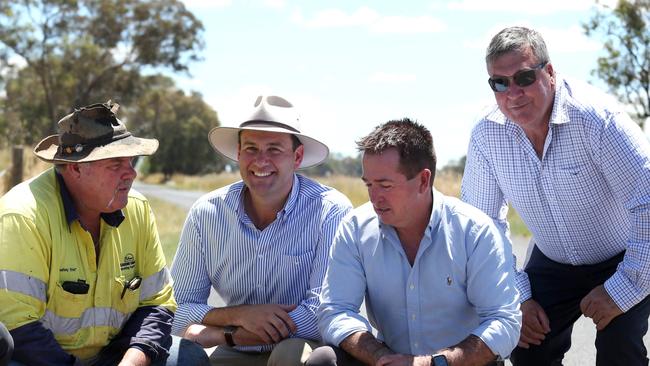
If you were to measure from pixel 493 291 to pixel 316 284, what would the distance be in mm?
1098

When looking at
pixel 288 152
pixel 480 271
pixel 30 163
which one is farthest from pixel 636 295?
pixel 30 163

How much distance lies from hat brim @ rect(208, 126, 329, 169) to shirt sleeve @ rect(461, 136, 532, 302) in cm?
87

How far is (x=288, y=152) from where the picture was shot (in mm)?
4902

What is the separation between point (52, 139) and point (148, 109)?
4530 centimetres

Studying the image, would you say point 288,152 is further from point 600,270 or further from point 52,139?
point 600,270

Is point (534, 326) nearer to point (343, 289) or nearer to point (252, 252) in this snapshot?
point (343, 289)

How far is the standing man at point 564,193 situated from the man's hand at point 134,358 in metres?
2.14

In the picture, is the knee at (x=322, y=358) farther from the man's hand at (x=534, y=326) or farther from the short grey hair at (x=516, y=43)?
the short grey hair at (x=516, y=43)

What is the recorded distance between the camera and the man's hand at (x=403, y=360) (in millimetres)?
3885

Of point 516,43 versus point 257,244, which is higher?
point 516,43

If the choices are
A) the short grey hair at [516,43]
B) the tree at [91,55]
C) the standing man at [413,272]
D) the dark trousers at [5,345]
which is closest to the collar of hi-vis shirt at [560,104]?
the short grey hair at [516,43]

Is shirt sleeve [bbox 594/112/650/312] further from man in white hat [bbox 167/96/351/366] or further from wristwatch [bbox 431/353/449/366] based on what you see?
man in white hat [bbox 167/96/351/366]

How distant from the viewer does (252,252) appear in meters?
4.89

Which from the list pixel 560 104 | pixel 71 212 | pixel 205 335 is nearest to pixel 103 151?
pixel 71 212
